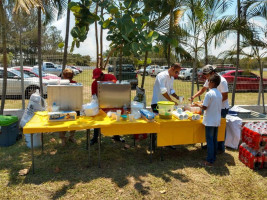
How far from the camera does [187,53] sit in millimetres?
6453

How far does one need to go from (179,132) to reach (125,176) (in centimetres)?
108

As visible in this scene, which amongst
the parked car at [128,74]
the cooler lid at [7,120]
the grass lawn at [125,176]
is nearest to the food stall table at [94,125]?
the grass lawn at [125,176]

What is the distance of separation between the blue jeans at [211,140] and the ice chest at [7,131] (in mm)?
3615

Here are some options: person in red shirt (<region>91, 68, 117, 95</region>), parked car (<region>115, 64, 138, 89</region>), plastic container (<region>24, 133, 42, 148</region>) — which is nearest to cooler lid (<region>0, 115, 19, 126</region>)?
plastic container (<region>24, 133, 42, 148</region>)

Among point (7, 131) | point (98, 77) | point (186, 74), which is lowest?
point (7, 131)

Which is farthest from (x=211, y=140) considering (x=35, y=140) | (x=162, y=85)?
(x=35, y=140)

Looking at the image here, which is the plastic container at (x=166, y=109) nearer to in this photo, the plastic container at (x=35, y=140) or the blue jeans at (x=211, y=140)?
the blue jeans at (x=211, y=140)

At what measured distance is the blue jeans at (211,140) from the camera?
350cm

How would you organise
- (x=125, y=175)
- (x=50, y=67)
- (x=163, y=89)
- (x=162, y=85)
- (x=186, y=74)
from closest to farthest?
1. (x=125, y=175)
2. (x=163, y=89)
3. (x=162, y=85)
4. (x=186, y=74)
5. (x=50, y=67)

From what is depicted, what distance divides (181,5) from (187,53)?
1.29 meters

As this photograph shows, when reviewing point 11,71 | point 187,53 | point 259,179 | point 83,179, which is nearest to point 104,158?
point 83,179

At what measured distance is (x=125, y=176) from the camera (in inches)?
130

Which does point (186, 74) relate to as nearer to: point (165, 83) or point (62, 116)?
point (165, 83)

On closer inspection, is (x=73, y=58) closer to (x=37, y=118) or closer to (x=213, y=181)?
(x=37, y=118)
